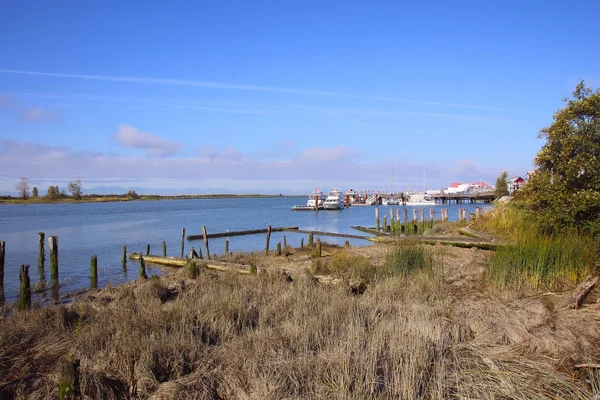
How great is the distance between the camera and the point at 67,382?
4820 millimetres

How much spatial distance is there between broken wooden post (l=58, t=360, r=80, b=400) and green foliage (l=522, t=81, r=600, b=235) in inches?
481

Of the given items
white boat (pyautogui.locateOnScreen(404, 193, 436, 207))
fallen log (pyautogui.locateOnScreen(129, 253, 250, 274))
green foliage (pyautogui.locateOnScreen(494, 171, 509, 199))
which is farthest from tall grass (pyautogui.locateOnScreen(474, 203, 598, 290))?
white boat (pyautogui.locateOnScreen(404, 193, 436, 207))

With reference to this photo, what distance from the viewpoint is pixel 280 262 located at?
58.0 ft

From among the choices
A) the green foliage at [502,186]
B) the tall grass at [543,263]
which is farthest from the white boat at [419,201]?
the tall grass at [543,263]

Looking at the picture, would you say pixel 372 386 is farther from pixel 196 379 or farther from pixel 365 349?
pixel 196 379

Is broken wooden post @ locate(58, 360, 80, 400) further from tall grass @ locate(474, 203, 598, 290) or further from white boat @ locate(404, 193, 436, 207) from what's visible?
white boat @ locate(404, 193, 436, 207)

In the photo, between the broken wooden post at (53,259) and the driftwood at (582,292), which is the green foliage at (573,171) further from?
the broken wooden post at (53,259)

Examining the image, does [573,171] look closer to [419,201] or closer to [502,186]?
[502,186]

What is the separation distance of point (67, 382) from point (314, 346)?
3.01m

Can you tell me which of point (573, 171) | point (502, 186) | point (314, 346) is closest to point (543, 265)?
point (573, 171)

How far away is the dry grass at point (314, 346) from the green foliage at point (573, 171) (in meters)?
4.37

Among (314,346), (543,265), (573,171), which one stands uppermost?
(573,171)

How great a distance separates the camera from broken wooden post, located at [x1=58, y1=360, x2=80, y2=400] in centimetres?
480

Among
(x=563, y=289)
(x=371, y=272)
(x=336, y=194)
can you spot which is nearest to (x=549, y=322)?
(x=563, y=289)
